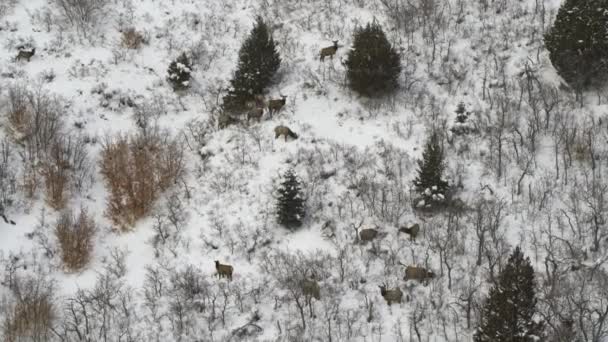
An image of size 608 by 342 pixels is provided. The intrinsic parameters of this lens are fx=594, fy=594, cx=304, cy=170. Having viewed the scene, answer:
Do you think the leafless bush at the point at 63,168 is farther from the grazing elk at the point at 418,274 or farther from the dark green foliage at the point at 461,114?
the dark green foliage at the point at 461,114

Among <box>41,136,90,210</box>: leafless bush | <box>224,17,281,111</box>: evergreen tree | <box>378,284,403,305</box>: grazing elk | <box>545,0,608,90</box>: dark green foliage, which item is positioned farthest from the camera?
<box>224,17,281,111</box>: evergreen tree

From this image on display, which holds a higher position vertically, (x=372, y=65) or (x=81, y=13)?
(x=81, y=13)

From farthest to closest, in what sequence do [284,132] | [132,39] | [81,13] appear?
1. [81,13]
2. [132,39]
3. [284,132]

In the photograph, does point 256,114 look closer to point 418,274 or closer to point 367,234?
point 367,234

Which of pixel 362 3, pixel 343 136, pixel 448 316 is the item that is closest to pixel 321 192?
pixel 343 136

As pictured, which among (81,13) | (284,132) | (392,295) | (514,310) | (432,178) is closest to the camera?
(514,310)

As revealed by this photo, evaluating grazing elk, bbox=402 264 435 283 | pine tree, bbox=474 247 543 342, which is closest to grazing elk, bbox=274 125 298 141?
grazing elk, bbox=402 264 435 283

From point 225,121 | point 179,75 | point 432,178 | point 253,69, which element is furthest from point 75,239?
point 432,178

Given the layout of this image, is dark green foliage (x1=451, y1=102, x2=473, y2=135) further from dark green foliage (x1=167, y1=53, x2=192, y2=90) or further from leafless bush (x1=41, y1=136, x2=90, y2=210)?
leafless bush (x1=41, y1=136, x2=90, y2=210)
